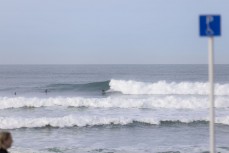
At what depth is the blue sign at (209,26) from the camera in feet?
17.5

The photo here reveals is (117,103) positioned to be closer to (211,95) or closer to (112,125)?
(112,125)

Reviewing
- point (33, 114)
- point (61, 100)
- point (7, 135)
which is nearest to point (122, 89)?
point (61, 100)

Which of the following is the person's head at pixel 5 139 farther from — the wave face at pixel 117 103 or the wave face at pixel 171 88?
the wave face at pixel 171 88

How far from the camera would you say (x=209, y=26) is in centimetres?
537

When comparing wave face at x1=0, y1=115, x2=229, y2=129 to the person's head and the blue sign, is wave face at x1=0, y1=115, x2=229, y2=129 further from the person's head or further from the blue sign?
the blue sign

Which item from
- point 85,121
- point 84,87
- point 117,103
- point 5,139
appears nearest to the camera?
point 5,139

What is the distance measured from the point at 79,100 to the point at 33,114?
5.29 meters

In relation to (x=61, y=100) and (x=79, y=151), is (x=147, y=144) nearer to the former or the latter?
(x=79, y=151)

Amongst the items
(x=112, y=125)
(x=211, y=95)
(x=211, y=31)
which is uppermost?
(x=211, y=31)

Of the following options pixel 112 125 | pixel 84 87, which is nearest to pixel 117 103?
pixel 112 125

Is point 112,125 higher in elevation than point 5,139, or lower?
lower

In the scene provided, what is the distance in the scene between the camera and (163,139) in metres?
16.5

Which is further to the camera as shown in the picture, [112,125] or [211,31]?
[112,125]

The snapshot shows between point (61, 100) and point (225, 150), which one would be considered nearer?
point (225, 150)
